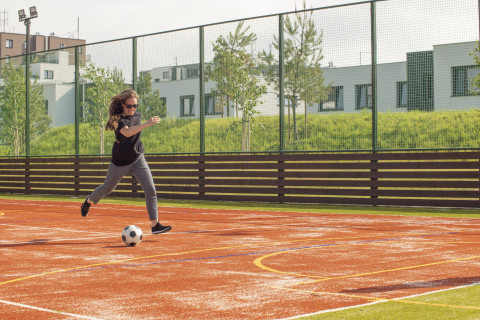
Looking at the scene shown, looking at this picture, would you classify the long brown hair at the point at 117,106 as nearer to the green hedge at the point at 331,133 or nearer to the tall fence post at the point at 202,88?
the green hedge at the point at 331,133

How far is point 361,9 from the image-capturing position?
16.4 metres

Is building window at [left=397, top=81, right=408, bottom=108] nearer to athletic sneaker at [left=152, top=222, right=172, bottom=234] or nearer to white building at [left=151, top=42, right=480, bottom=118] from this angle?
white building at [left=151, top=42, right=480, bottom=118]

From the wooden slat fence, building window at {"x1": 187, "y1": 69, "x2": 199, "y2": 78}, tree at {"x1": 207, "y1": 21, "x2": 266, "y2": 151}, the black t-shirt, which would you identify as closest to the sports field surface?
the black t-shirt

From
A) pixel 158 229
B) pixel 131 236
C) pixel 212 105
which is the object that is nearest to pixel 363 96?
pixel 212 105

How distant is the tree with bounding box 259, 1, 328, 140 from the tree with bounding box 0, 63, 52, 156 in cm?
919

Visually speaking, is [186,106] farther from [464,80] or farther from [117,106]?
[117,106]

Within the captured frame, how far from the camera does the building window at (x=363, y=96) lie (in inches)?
632

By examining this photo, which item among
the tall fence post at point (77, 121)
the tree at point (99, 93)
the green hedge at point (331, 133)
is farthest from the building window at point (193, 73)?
the tall fence post at point (77, 121)

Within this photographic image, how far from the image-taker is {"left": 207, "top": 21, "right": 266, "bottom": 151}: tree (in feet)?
58.9

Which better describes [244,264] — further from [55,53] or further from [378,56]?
[55,53]

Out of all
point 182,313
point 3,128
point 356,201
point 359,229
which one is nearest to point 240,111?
point 356,201

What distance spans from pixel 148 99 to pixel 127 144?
1124 cm

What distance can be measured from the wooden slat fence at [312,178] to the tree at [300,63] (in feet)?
3.66

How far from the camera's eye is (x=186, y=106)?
19.5 meters
